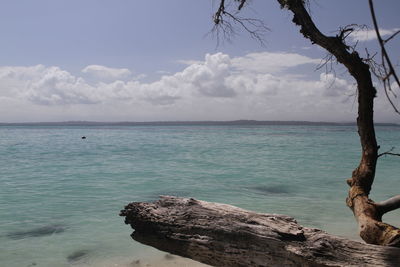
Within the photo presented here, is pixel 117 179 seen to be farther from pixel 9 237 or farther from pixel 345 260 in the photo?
pixel 345 260

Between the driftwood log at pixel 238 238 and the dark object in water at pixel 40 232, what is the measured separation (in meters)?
5.33

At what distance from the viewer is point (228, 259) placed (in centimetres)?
362

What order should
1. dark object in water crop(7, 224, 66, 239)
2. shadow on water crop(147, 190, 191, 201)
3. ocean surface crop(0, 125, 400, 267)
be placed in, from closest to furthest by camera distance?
ocean surface crop(0, 125, 400, 267), dark object in water crop(7, 224, 66, 239), shadow on water crop(147, 190, 191, 201)

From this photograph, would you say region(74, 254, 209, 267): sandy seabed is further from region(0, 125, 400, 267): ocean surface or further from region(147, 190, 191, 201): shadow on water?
region(147, 190, 191, 201): shadow on water

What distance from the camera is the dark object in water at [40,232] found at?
8.47 meters

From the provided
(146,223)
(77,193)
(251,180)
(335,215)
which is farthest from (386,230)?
(251,180)

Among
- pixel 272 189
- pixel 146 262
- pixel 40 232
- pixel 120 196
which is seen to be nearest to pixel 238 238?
pixel 146 262

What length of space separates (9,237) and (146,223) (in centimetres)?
581

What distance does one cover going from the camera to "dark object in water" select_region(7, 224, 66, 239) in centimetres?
847

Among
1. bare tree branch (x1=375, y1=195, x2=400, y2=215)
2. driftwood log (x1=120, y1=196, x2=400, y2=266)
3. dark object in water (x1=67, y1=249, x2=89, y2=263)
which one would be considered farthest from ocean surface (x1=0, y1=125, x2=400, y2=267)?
bare tree branch (x1=375, y1=195, x2=400, y2=215)

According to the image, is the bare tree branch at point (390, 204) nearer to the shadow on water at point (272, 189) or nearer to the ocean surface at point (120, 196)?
the ocean surface at point (120, 196)

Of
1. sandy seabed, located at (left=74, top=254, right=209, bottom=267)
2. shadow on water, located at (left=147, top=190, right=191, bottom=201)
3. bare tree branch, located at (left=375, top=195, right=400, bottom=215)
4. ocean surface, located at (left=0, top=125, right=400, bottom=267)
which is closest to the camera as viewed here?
bare tree branch, located at (left=375, top=195, right=400, bottom=215)

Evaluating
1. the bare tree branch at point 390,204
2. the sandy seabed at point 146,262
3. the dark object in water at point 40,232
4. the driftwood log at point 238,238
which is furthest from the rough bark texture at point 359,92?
the dark object in water at point 40,232

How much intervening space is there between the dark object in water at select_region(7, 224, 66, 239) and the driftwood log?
533 centimetres
